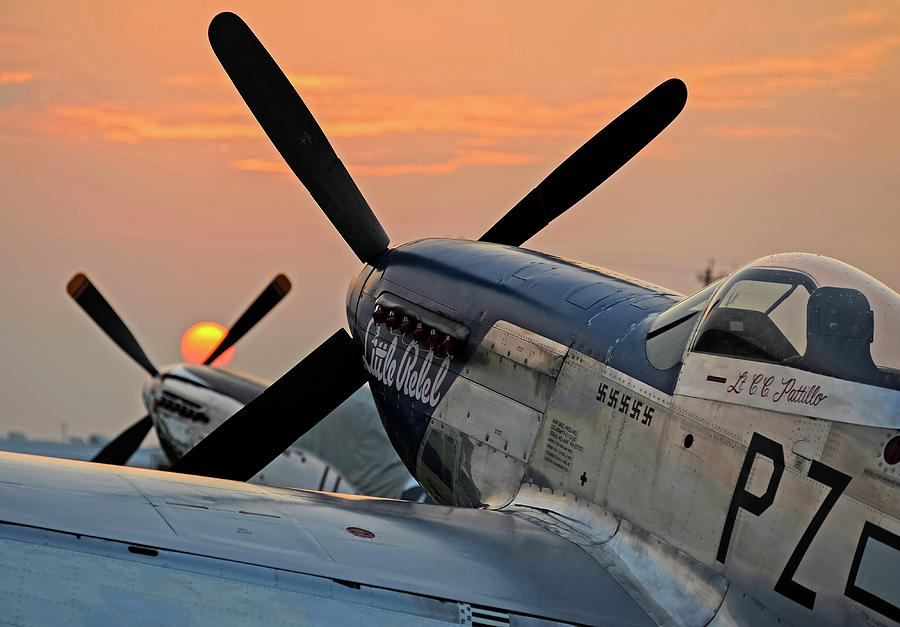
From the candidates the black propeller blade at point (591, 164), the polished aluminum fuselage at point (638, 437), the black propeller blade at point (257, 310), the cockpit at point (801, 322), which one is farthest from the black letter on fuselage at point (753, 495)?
the black propeller blade at point (257, 310)

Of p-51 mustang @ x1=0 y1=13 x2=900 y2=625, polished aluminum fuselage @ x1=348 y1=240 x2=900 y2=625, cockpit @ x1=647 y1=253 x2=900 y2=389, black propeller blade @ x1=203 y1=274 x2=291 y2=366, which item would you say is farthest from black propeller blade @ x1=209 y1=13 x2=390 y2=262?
black propeller blade @ x1=203 y1=274 x2=291 y2=366

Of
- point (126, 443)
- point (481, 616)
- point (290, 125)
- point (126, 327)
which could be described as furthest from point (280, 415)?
point (126, 443)

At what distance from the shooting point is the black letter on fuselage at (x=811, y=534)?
4922 mm

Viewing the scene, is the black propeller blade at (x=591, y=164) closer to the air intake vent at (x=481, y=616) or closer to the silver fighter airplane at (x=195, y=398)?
the silver fighter airplane at (x=195, y=398)

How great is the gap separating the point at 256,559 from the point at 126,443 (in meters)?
11.5

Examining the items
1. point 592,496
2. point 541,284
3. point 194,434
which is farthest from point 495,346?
point 194,434

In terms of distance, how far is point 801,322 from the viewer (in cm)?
547

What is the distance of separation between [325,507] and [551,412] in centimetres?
163

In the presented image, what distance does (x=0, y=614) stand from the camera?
4141 millimetres

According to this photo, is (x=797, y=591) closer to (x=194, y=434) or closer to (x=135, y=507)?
(x=135, y=507)

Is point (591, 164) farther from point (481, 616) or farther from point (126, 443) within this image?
point (126, 443)

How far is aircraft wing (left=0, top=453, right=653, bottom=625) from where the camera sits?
4320 mm

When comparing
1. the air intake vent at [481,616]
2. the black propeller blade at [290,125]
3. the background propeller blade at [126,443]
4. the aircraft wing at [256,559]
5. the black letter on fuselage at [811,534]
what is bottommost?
the background propeller blade at [126,443]

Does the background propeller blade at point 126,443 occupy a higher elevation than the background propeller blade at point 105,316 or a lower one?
lower
